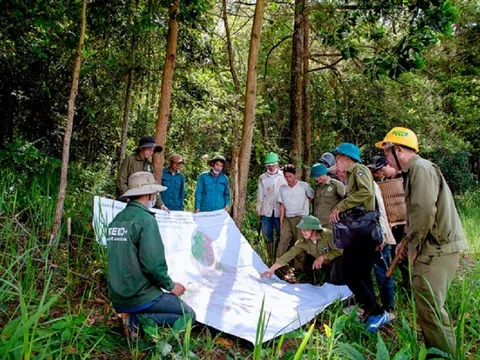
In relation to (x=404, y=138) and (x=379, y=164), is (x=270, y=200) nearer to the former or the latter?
(x=379, y=164)

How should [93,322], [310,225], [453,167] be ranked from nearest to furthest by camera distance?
[93,322]
[310,225]
[453,167]

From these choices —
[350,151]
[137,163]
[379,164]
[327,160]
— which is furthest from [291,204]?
[137,163]

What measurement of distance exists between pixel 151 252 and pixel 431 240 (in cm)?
184

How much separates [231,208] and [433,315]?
3711 mm

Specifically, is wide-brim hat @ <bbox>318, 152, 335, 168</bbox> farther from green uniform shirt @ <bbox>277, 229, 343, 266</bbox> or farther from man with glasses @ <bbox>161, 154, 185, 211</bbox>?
man with glasses @ <bbox>161, 154, 185, 211</bbox>

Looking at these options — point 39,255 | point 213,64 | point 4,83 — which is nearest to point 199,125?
point 213,64

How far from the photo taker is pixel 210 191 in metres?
5.39

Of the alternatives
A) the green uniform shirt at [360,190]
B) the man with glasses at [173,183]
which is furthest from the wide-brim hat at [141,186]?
the man with glasses at [173,183]

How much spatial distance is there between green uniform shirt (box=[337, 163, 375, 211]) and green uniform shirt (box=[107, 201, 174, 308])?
1726 millimetres

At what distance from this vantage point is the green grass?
2.10 meters

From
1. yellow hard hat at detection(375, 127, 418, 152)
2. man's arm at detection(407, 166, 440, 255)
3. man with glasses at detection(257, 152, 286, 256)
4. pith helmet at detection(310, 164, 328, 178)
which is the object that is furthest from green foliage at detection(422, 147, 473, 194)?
man's arm at detection(407, 166, 440, 255)

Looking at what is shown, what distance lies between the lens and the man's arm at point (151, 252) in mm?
2604

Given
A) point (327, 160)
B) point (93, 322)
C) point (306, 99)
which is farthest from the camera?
point (306, 99)

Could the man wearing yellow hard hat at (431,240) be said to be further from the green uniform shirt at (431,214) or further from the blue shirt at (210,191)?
the blue shirt at (210,191)
